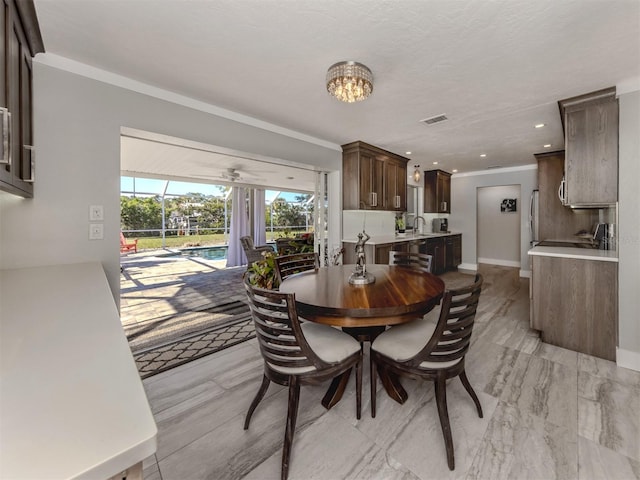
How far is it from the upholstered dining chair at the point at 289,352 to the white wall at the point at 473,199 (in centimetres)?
590

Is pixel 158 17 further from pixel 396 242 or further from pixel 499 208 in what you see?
pixel 499 208

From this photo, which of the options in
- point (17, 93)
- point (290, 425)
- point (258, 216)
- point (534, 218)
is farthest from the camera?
point (258, 216)

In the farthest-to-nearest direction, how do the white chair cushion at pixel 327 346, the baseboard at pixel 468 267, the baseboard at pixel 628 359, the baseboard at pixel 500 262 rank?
the baseboard at pixel 500 262 → the baseboard at pixel 468 267 → the baseboard at pixel 628 359 → the white chair cushion at pixel 327 346

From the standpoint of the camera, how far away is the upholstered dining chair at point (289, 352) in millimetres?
1364

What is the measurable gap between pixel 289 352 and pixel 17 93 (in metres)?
2.09

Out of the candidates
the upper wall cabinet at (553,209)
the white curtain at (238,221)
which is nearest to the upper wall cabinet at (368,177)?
the upper wall cabinet at (553,209)

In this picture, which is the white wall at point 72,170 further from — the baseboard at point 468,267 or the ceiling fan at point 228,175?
the baseboard at point 468,267

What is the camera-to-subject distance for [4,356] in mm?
673

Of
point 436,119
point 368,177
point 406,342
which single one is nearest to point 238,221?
point 368,177

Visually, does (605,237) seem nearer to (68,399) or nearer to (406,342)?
(406,342)

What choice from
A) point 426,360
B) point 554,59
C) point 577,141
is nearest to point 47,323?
point 426,360

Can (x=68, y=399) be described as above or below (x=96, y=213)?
below

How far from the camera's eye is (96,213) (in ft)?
7.09

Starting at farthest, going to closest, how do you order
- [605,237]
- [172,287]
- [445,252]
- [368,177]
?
[445,252] < [172,287] < [368,177] < [605,237]
